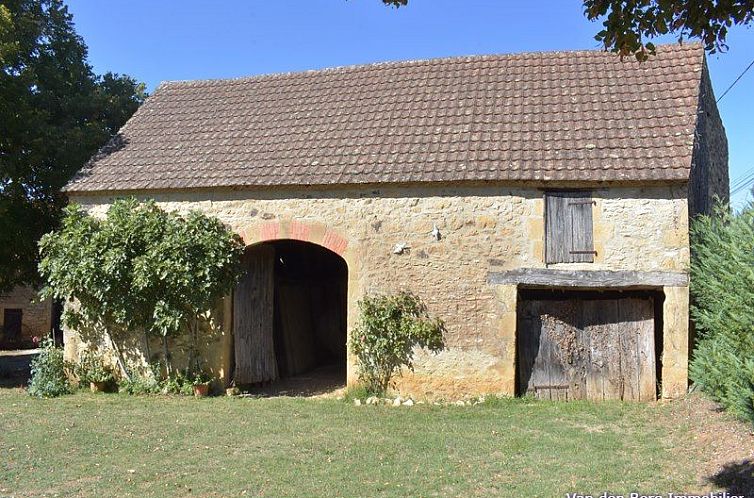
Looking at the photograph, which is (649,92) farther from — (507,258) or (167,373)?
(167,373)

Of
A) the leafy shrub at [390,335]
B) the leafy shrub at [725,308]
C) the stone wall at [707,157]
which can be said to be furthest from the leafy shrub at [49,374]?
the stone wall at [707,157]

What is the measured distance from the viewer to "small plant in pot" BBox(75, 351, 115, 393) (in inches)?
437

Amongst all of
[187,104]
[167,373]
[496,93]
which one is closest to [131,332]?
[167,373]

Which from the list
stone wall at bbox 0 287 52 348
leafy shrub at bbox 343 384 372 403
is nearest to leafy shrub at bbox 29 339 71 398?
leafy shrub at bbox 343 384 372 403

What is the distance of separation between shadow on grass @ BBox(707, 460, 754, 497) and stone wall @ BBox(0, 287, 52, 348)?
20.8m

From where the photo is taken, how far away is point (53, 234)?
1104 centimetres

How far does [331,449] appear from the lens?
732 centimetres

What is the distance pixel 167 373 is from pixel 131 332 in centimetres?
95

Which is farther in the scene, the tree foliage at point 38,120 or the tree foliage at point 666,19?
the tree foliage at point 38,120

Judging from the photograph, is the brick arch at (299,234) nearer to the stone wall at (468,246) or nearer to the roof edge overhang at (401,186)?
the stone wall at (468,246)

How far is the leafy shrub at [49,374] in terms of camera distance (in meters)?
10.8

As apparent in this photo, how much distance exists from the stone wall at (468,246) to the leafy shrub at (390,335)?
0.17 meters

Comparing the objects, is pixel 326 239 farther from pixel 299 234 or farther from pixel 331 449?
pixel 331 449

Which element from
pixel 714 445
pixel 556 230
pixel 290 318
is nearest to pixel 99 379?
pixel 290 318
